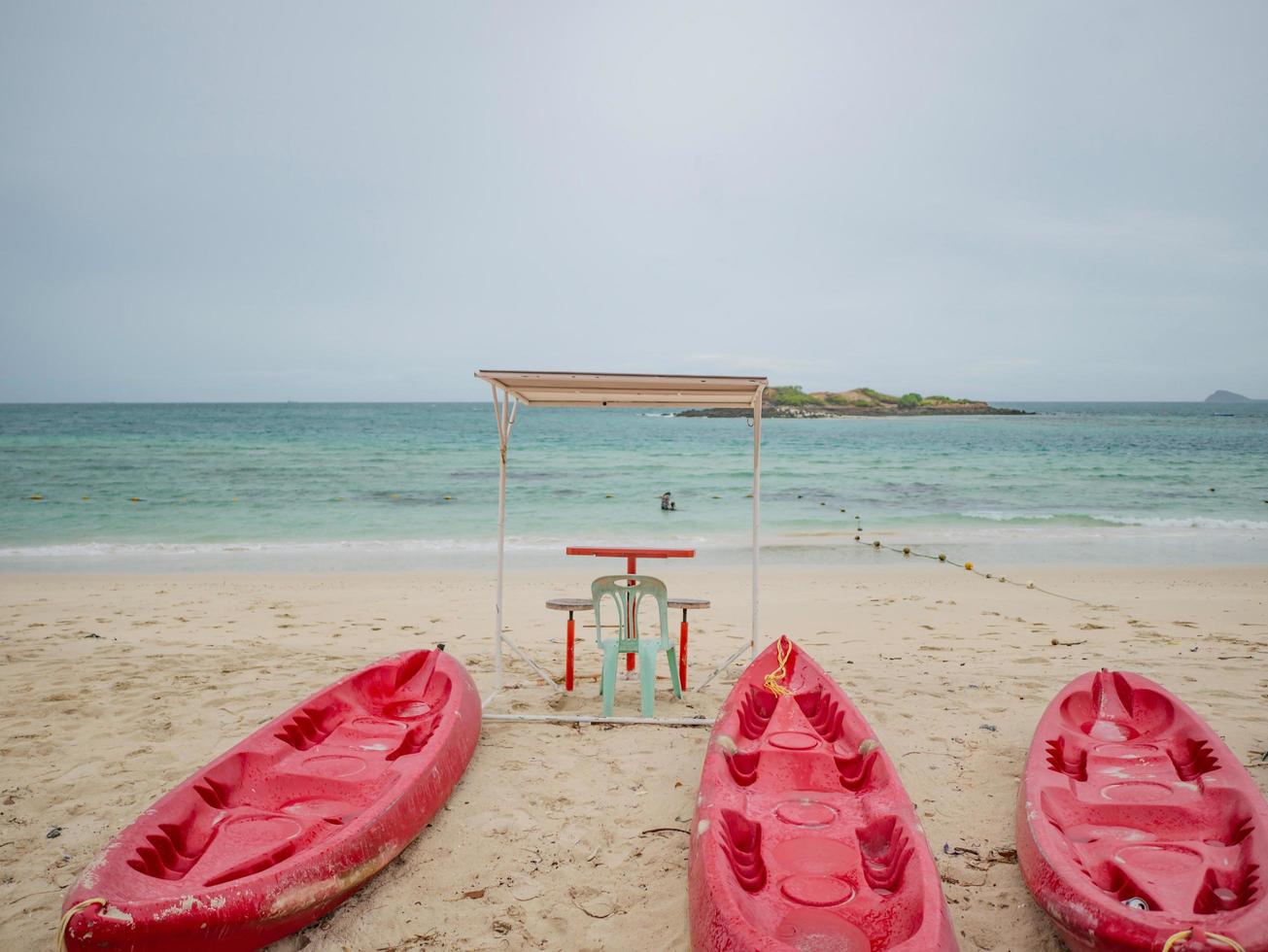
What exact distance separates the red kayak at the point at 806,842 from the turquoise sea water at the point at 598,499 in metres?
8.94

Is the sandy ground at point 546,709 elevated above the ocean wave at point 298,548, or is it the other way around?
the sandy ground at point 546,709

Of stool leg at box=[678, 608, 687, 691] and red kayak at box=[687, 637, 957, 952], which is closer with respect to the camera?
red kayak at box=[687, 637, 957, 952]

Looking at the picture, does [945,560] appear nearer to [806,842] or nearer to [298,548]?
[806,842]

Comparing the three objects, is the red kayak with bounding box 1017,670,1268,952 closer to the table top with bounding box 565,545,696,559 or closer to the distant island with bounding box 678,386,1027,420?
the table top with bounding box 565,545,696,559

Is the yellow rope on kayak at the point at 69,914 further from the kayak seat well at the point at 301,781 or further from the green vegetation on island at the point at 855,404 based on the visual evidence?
the green vegetation on island at the point at 855,404

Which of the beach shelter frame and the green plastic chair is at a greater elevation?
the beach shelter frame

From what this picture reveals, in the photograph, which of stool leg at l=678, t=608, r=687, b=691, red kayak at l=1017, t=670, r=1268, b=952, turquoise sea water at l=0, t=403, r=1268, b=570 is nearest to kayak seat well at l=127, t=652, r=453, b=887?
stool leg at l=678, t=608, r=687, b=691

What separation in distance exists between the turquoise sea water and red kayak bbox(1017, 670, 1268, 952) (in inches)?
334

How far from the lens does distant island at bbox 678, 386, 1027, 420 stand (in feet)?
251

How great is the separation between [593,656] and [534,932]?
12.9 feet

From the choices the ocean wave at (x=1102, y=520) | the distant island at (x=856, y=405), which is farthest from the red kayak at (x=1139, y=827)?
the distant island at (x=856, y=405)

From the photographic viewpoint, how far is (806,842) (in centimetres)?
329

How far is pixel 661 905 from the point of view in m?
3.28

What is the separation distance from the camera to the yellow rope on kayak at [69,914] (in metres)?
2.47
